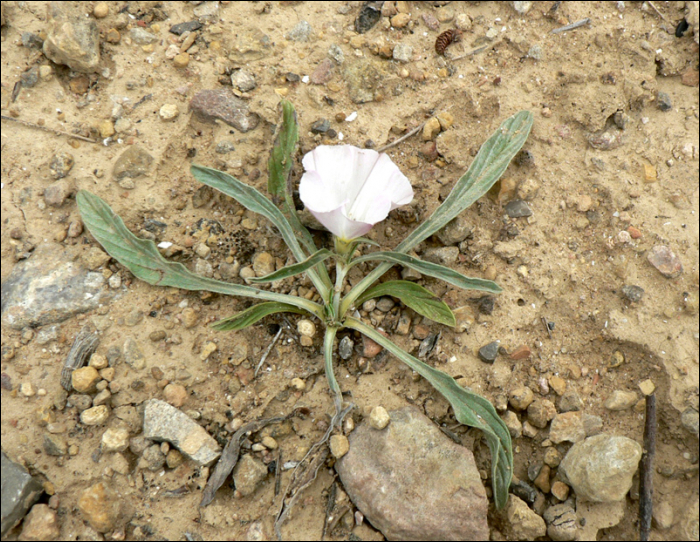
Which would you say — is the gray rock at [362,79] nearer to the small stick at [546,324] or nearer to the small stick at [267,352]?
the small stick at [267,352]

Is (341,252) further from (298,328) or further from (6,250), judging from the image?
(6,250)

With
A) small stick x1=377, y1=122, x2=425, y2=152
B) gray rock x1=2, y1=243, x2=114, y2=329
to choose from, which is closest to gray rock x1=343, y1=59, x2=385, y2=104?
small stick x1=377, y1=122, x2=425, y2=152

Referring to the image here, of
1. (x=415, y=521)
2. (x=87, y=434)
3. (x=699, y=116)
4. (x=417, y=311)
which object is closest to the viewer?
(x=415, y=521)

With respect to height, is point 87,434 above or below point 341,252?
below

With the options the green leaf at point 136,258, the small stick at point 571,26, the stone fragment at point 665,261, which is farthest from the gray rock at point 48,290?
the small stick at point 571,26

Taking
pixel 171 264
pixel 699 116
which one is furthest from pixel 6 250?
pixel 699 116

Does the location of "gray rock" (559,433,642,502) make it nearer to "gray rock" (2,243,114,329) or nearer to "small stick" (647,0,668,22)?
"gray rock" (2,243,114,329)
